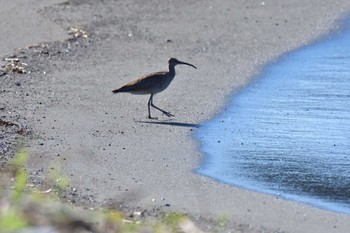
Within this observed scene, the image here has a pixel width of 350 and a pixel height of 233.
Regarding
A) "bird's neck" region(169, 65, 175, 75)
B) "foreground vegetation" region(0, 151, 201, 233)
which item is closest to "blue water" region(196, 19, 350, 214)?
"bird's neck" region(169, 65, 175, 75)

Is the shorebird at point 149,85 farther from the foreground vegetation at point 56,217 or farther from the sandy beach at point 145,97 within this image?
the foreground vegetation at point 56,217

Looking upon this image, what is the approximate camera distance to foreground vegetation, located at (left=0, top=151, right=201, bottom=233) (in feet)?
22.3

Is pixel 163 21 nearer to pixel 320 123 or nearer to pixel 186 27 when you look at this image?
pixel 186 27

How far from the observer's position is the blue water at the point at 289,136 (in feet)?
35.3

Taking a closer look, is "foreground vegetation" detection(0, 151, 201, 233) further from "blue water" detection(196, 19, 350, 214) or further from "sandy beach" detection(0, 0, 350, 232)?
"blue water" detection(196, 19, 350, 214)

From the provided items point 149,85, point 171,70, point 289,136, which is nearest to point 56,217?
point 289,136

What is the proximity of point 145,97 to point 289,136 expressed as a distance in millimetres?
3014

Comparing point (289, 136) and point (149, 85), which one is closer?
→ point (289, 136)

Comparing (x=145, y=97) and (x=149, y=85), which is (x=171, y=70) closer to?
(x=145, y=97)

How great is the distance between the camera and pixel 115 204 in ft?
30.3

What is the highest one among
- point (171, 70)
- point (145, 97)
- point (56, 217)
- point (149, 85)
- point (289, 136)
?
point (56, 217)

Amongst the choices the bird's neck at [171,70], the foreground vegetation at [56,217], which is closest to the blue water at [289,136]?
the bird's neck at [171,70]

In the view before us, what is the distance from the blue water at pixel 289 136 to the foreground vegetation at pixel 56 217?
73.5 inches

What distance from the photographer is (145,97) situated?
49.9 feet
